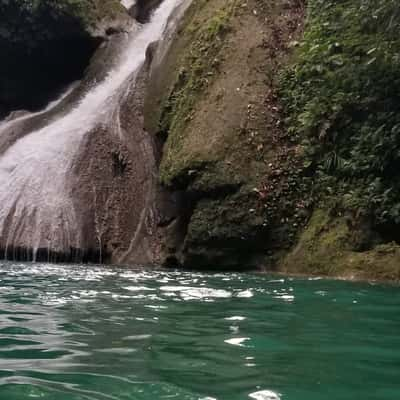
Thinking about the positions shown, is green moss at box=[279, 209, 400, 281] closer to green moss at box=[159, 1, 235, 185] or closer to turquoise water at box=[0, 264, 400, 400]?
turquoise water at box=[0, 264, 400, 400]

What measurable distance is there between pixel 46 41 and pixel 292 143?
11.6 meters

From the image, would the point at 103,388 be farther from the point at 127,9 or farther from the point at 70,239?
the point at 127,9

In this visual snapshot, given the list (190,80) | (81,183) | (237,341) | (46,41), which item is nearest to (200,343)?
(237,341)

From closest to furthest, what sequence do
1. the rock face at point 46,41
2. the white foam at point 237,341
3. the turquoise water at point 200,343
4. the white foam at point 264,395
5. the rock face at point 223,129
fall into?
the white foam at point 264,395 → the turquoise water at point 200,343 → the white foam at point 237,341 → the rock face at point 223,129 → the rock face at point 46,41

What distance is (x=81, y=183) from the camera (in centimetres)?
1352

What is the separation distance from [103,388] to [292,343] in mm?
1407

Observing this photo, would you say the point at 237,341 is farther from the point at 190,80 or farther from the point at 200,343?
the point at 190,80

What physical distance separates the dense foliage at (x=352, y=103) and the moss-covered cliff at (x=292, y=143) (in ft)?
0.07

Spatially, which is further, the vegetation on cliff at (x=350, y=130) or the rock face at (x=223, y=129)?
the rock face at (x=223, y=129)

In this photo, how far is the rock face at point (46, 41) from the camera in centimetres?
1897

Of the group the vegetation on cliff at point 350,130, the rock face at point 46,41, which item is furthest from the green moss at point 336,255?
the rock face at point 46,41

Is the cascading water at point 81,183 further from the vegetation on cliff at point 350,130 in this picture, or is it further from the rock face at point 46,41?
the vegetation on cliff at point 350,130

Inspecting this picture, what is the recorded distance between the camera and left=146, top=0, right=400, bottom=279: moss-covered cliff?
871 centimetres

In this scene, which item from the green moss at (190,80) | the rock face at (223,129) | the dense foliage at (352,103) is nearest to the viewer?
the dense foliage at (352,103)
